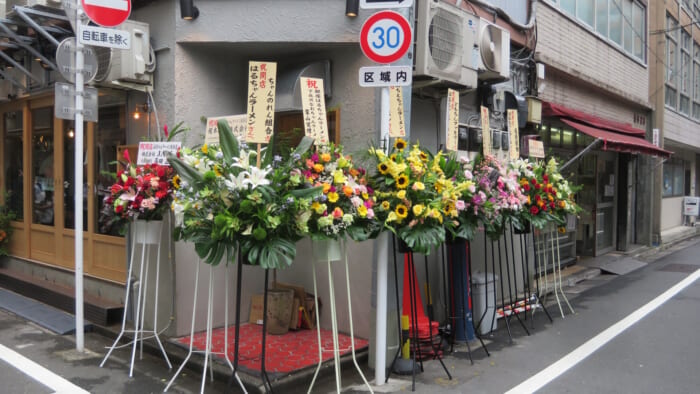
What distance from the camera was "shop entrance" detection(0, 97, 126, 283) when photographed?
7.64 m

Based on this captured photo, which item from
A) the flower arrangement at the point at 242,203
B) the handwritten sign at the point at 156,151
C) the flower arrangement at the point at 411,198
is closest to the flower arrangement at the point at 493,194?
the flower arrangement at the point at 411,198

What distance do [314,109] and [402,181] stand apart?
3.49 feet

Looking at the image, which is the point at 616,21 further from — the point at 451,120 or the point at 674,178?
the point at 451,120

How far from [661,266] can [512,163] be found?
8.58 meters

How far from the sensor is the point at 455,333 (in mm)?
6695

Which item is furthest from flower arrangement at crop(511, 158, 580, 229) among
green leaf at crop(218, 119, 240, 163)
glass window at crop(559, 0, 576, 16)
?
glass window at crop(559, 0, 576, 16)

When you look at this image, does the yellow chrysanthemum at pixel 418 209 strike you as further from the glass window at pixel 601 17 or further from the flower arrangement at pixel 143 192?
the glass window at pixel 601 17

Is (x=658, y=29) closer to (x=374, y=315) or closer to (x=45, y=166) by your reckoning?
(x=374, y=315)

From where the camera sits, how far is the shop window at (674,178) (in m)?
19.3

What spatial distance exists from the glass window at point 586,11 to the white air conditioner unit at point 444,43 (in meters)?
6.45

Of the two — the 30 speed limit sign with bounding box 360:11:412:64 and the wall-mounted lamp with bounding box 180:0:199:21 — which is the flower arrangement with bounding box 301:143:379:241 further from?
the wall-mounted lamp with bounding box 180:0:199:21

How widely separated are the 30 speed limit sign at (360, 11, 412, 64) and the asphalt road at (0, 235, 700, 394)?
128 inches

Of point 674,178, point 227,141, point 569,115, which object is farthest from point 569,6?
point 674,178

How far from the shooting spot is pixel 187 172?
14.4 feet
